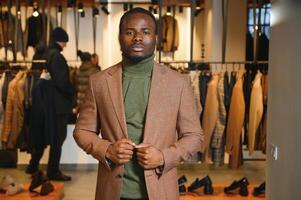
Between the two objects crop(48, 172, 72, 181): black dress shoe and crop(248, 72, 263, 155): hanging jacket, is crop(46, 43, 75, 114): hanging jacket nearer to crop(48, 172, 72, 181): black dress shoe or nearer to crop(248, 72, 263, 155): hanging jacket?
crop(48, 172, 72, 181): black dress shoe

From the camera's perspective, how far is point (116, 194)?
1440 mm

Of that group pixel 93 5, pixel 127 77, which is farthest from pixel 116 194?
pixel 93 5

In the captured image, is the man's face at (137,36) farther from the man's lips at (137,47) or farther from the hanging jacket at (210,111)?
the hanging jacket at (210,111)

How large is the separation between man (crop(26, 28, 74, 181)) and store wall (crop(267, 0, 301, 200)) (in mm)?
2101

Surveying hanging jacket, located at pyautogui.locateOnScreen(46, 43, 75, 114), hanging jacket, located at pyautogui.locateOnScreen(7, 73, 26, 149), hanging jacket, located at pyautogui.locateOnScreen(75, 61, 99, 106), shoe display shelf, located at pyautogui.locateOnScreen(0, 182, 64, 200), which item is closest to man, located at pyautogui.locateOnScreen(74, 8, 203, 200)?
shoe display shelf, located at pyautogui.locateOnScreen(0, 182, 64, 200)

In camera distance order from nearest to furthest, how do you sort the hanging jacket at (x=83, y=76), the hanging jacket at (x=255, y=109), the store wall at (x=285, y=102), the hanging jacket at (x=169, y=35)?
the store wall at (x=285, y=102) → the hanging jacket at (x=255, y=109) → the hanging jacket at (x=83, y=76) → the hanging jacket at (x=169, y=35)

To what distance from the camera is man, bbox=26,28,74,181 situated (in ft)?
13.1

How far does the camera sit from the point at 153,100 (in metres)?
1.44

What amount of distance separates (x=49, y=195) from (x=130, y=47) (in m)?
2.31

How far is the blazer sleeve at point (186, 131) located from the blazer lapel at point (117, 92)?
7.1 inches

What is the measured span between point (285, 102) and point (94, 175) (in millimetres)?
2729

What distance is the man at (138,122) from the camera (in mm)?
1395

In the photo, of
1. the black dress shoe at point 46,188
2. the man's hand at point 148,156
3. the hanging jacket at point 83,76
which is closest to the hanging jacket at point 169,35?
the hanging jacket at point 83,76

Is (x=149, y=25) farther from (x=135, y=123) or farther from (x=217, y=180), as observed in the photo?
(x=217, y=180)
